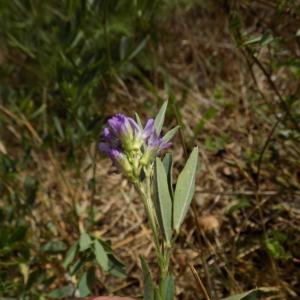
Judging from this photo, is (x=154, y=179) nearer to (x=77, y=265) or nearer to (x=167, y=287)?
(x=167, y=287)

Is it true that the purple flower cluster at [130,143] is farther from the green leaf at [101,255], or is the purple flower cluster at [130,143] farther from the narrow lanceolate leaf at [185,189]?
the green leaf at [101,255]

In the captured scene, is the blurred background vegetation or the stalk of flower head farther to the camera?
the blurred background vegetation

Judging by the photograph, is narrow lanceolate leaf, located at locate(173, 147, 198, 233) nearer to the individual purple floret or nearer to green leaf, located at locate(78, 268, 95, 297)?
the individual purple floret

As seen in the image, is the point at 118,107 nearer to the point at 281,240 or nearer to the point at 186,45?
the point at 186,45

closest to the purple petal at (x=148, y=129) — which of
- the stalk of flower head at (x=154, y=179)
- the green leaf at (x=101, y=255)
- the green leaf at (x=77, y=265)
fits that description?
the stalk of flower head at (x=154, y=179)

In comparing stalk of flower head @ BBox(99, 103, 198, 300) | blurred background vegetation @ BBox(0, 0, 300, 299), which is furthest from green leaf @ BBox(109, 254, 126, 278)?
stalk of flower head @ BBox(99, 103, 198, 300)
